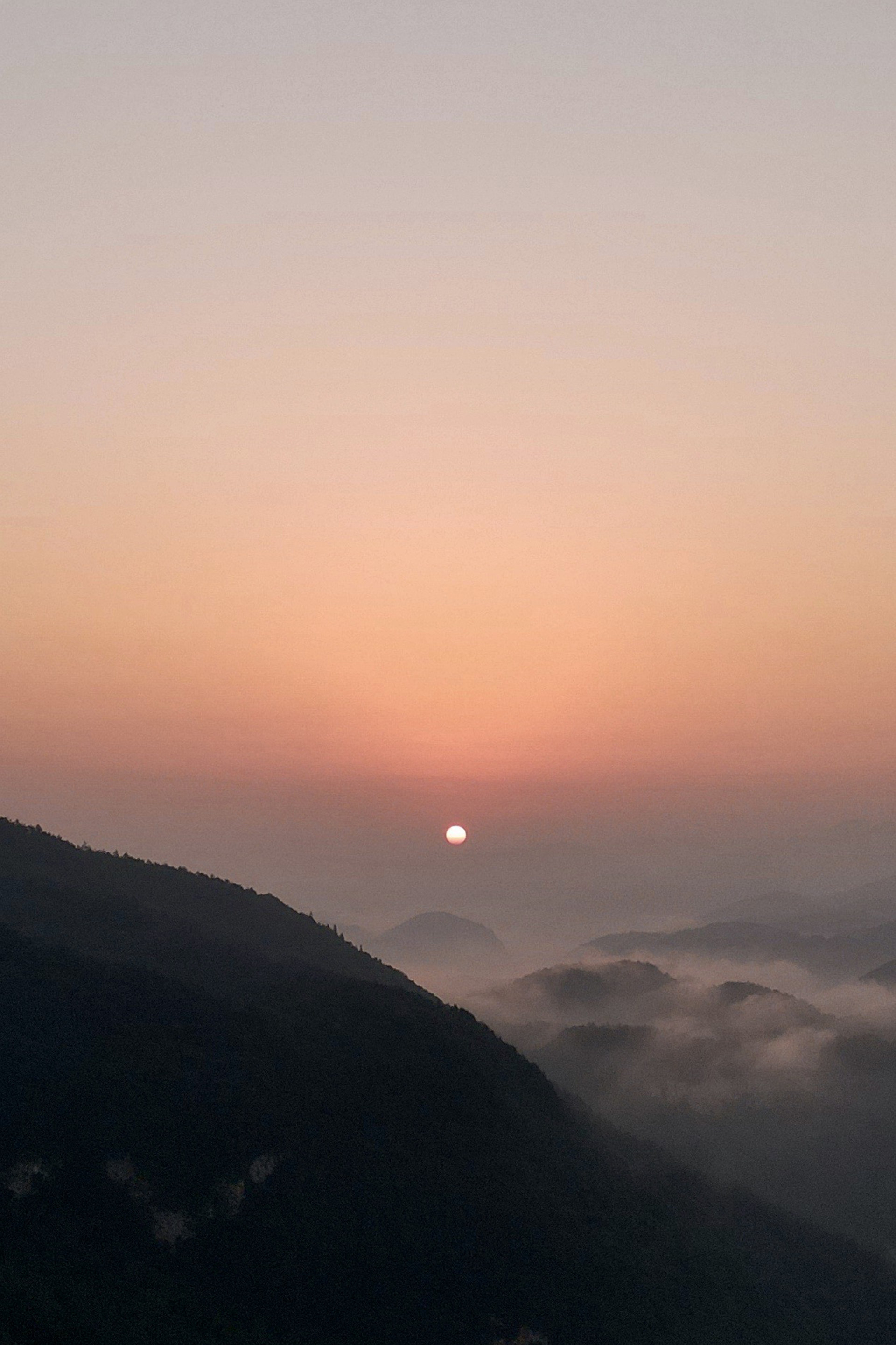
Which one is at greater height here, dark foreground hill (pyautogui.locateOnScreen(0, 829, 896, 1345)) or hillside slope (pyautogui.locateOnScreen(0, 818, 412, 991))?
hillside slope (pyautogui.locateOnScreen(0, 818, 412, 991))

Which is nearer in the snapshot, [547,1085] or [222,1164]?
[222,1164]

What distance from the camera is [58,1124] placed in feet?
201

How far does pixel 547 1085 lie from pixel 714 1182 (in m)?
24.1

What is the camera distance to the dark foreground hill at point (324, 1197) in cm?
5428

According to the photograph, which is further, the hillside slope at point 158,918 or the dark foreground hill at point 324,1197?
the hillside slope at point 158,918

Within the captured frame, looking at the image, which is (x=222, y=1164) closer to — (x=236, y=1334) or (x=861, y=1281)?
(x=236, y=1334)

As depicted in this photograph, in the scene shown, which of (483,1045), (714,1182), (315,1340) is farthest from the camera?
(714,1182)

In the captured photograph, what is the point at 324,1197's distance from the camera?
64312mm

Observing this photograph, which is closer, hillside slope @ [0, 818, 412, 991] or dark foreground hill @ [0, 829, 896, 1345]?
dark foreground hill @ [0, 829, 896, 1345]

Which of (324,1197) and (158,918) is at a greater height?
(158,918)

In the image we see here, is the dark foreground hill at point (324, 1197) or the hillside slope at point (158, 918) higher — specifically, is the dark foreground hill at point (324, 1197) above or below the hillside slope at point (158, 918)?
below

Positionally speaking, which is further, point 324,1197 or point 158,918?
point 158,918

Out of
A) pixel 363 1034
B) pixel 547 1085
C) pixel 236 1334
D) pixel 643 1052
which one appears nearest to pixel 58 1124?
pixel 236 1334

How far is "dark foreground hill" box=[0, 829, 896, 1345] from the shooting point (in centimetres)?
5428
